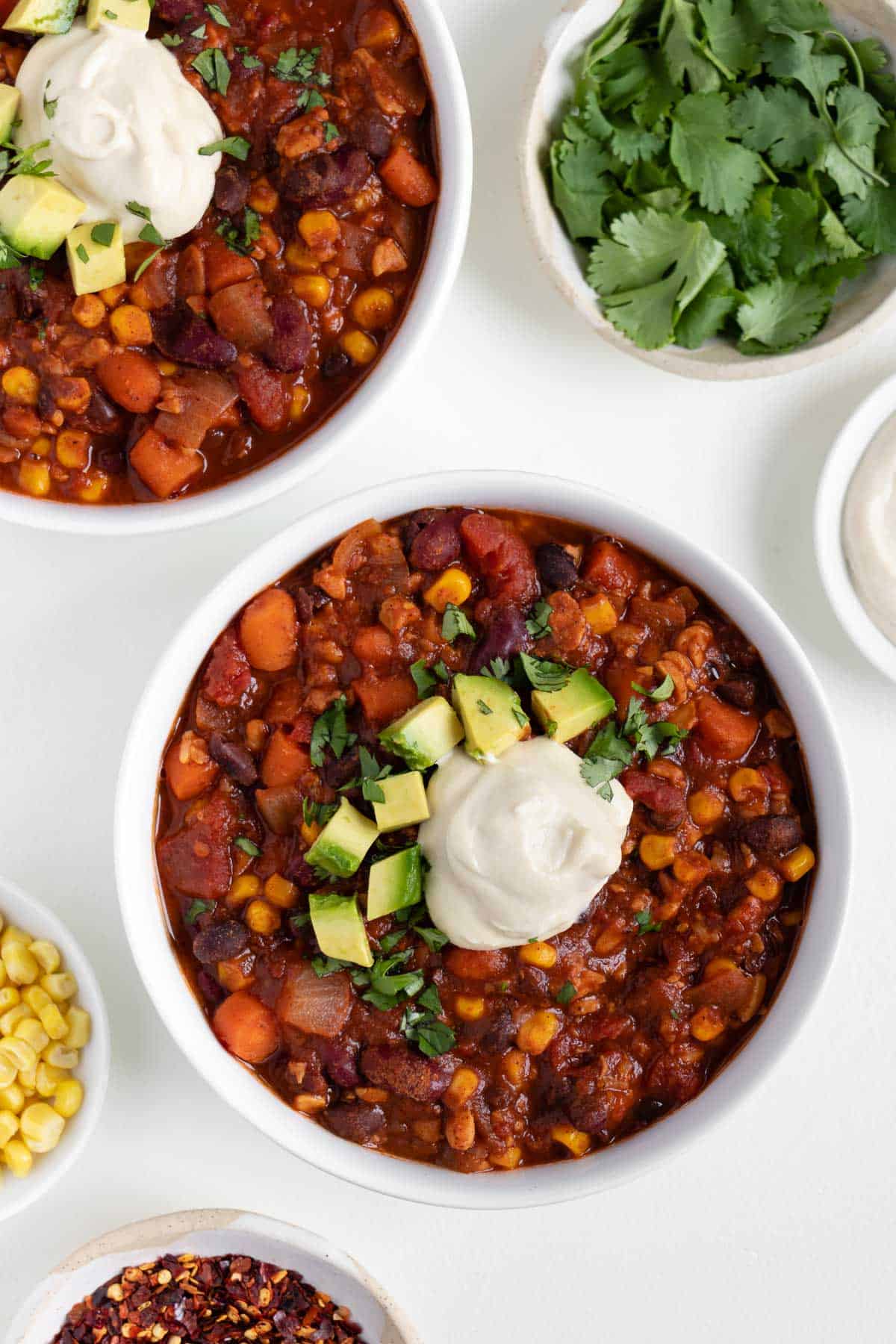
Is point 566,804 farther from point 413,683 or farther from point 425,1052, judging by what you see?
point 425,1052

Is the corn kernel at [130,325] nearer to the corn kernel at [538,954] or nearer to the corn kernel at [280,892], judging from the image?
the corn kernel at [280,892]

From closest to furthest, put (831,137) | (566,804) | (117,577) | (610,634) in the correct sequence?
(566,804)
(610,634)
(831,137)
(117,577)

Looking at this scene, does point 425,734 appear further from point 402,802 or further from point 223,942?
point 223,942

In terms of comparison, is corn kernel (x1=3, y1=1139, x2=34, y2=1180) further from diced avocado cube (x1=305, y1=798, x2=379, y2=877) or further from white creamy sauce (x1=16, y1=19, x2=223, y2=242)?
white creamy sauce (x1=16, y1=19, x2=223, y2=242)

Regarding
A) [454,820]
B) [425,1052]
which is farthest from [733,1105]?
[454,820]

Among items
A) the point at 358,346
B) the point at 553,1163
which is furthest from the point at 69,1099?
the point at 358,346

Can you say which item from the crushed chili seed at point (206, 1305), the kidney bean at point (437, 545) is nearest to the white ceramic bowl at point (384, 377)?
the kidney bean at point (437, 545)
